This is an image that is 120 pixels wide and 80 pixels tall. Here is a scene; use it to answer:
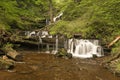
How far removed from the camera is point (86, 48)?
53.5 feet

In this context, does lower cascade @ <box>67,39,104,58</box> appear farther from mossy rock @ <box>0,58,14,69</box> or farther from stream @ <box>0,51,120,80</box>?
mossy rock @ <box>0,58,14,69</box>

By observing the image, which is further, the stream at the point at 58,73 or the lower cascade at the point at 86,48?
the lower cascade at the point at 86,48

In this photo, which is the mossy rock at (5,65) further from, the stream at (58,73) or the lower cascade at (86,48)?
the lower cascade at (86,48)

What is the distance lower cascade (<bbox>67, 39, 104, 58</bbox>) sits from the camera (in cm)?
1599

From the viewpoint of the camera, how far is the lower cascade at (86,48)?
16.0 meters

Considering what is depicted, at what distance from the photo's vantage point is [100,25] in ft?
58.0

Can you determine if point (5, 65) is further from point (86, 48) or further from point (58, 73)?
point (86, 48)

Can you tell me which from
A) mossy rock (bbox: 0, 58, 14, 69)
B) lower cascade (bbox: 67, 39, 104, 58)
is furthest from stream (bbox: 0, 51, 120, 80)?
lower cascade (bbox: 67, 39, 104, 58)

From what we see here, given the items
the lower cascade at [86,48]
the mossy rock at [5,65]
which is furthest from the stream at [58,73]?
the lower cascade at [86,48]

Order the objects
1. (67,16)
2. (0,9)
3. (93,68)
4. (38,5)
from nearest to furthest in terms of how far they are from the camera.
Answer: (93,68)
(0,9)
(67,16)
(38,5)

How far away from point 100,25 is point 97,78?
9334mm

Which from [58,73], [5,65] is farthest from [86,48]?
[5,65]

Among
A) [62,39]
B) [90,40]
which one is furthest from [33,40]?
[90,40]

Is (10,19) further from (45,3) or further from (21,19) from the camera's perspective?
(45,3)
